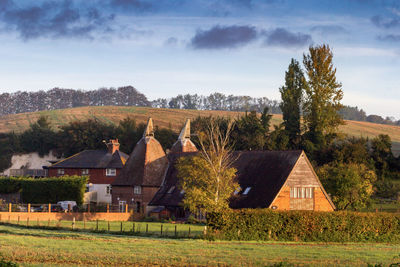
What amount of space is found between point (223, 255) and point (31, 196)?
160ft

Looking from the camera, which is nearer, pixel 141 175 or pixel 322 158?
pixel 141 175

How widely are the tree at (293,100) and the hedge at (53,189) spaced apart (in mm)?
37131

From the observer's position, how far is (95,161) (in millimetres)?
94812

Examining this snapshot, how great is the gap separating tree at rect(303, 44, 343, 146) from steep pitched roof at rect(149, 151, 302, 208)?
28.8 meters

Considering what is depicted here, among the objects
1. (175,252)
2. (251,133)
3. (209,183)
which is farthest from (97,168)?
(175,252)

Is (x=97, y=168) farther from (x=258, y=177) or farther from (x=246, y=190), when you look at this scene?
(x=258, y=177)

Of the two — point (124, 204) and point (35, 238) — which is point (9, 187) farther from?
point (35, 238)

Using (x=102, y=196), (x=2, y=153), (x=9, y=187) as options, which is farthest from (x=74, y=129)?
(x=9, y=187)

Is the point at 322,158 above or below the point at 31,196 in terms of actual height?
above

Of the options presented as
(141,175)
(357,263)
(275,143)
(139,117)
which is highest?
(139,117)

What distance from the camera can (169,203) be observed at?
69938 mm

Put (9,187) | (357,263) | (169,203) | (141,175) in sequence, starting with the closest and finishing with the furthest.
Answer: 1. (357,263)
2. (169,203)
3. (141,175)
4. (9,187)

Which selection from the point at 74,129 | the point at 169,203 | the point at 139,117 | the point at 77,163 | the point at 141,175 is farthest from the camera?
the point at 139,117

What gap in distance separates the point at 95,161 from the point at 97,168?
1.79 metres
